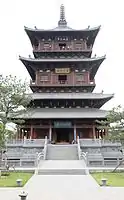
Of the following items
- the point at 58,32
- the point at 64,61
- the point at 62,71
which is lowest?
the point at 62,71

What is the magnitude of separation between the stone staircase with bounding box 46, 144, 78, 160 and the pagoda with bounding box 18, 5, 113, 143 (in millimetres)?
3890

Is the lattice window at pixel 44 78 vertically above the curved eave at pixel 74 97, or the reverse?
the lattice window at pixel 44 78

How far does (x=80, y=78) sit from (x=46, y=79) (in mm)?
5302

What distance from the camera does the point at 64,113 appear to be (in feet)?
103

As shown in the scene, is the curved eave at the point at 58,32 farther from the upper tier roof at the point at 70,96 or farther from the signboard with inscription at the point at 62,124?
the signboard with inscription at the point at 62,124

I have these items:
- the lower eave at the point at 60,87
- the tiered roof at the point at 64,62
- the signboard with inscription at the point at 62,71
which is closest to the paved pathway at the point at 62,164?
the tiered roof at the point at 64,62

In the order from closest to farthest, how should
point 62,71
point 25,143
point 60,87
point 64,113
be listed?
point 25,143
point 64,113
point 60,87
point 62,71

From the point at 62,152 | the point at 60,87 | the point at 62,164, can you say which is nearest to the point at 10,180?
the point at 62,164

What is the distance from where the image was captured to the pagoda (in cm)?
3178

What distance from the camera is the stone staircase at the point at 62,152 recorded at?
2530 cm

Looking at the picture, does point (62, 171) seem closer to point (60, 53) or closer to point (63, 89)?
point (63, 89)

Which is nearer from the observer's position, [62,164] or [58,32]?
[62,164]

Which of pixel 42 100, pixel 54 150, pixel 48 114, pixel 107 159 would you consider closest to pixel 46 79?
pixel 42 100

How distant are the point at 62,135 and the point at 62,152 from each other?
8203 millimetres
